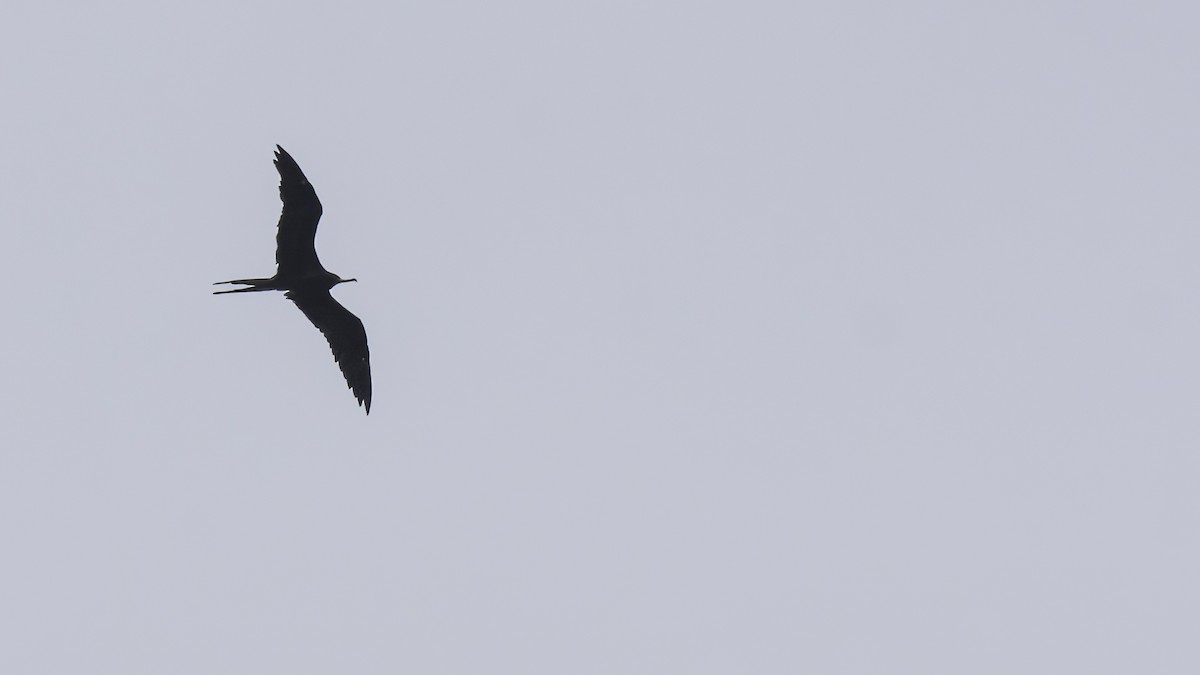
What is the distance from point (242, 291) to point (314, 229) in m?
1.86

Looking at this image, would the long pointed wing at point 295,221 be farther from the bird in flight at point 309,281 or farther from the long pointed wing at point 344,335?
the long pointed wing at point 344,335

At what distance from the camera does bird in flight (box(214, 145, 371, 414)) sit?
3108 centimetres

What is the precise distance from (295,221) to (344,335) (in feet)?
10.7

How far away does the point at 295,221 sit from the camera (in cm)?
3136

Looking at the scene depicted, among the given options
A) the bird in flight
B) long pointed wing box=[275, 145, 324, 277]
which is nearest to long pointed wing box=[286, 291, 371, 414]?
the bird in flight

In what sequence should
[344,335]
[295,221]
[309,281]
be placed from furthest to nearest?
1. [344,335]
2. [309,281]
3. [295,221]

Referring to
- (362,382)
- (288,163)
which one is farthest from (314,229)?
(362,382)

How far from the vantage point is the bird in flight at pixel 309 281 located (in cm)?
3108

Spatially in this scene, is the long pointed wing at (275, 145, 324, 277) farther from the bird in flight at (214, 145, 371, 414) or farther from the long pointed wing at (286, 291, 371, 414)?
the long pointed wing at (286, 291, 371, 414)

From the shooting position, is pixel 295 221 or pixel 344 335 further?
pixel 344 335

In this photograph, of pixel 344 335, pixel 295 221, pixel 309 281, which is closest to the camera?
pixel 295 221

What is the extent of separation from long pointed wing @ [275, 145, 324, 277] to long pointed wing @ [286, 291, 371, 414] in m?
0.89

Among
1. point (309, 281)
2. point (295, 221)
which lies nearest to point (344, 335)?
point (309, 281)

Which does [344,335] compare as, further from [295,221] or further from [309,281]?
[295,221]
